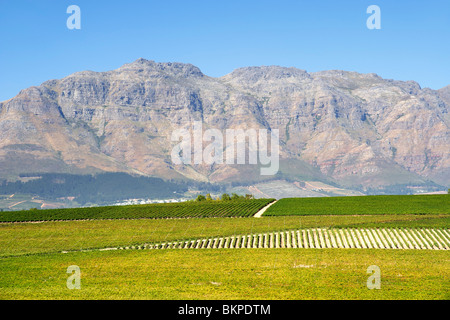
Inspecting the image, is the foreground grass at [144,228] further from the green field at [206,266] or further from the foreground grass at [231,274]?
the foreground grass at [231,274]

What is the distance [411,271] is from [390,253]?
55.4 ft

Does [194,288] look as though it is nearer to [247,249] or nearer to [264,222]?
[247,249]

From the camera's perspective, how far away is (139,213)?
149 meters

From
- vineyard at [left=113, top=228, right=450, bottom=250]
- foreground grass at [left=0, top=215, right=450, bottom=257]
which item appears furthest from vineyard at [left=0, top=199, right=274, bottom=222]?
vineyard at [left=113, top=228, right=450, bottom=250]

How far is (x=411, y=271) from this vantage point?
Answer: 73.6 metres

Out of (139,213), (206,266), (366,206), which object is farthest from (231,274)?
(366,206)

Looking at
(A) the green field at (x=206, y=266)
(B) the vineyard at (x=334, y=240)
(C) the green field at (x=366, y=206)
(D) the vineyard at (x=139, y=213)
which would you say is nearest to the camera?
(A) the green field at (x=206, y=266)

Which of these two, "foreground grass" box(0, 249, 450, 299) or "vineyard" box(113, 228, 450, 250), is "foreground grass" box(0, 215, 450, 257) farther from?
"foreground grass" box(0, 249, 450, 299)

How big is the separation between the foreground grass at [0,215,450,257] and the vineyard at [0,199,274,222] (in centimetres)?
721

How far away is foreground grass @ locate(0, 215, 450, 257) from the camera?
10888cm

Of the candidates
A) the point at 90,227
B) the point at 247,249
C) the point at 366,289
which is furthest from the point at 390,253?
the point at 90,227

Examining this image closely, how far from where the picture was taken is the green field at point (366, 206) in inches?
5611

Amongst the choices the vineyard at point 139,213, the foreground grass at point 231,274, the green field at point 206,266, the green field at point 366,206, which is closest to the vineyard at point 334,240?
the green field at point 206,266

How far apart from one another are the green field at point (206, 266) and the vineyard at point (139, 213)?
14519 millimetres
